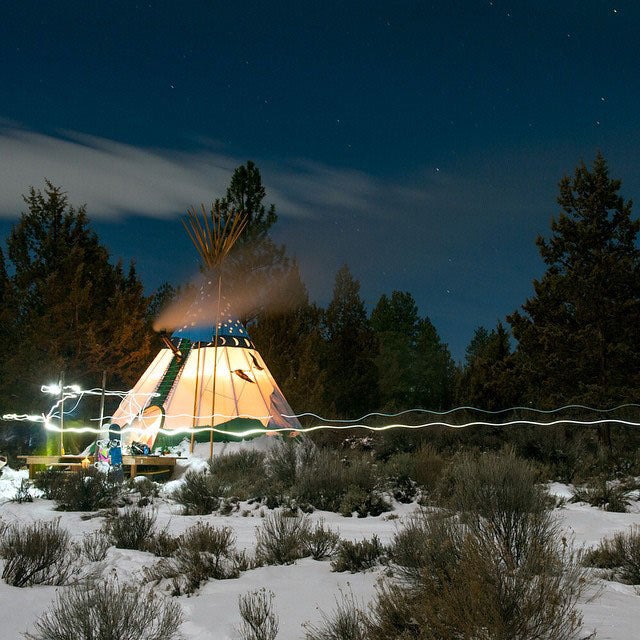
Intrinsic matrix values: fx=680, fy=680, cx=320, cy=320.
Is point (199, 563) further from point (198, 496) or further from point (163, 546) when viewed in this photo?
point (198, 496)

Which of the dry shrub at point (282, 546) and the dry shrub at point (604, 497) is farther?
the dry shrub at point (604, 497)

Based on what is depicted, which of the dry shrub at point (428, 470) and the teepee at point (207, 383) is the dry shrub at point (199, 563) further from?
the teepee at point (207, 383)

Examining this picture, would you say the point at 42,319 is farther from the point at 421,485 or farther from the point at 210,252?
the point at 421,485

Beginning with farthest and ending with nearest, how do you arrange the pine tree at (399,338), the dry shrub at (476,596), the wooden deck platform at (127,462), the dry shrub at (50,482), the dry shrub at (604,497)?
1. the pine tree at (399,338)
2. the wooden deck platform at (127,462)
3. the dry shrub at (50,482)
4. the dry shrub at (604,497)
5. the dry shrub at (476,596)

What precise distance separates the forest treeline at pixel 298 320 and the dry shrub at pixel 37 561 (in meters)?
13.8

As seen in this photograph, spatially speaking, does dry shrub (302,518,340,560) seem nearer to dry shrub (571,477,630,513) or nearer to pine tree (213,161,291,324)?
dry shrub (571,477,630,513)

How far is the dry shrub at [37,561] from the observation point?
509cm

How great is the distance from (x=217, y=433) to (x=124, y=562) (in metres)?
9.54

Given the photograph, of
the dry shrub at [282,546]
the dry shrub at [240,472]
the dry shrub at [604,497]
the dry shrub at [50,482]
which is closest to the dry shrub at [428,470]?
the dry shrub at [604,497]

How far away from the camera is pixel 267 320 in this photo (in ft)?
A: 74.5

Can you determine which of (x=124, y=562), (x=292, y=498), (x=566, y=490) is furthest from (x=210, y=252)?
(x=124, y=562)

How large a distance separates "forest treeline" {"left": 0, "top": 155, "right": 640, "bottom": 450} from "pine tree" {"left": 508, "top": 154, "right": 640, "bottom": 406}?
0.10 feet

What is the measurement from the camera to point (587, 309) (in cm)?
1717

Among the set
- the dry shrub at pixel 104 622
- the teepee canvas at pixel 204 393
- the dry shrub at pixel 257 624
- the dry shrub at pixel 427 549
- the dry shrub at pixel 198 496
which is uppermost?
the teepee canvas at pixel 204 393
